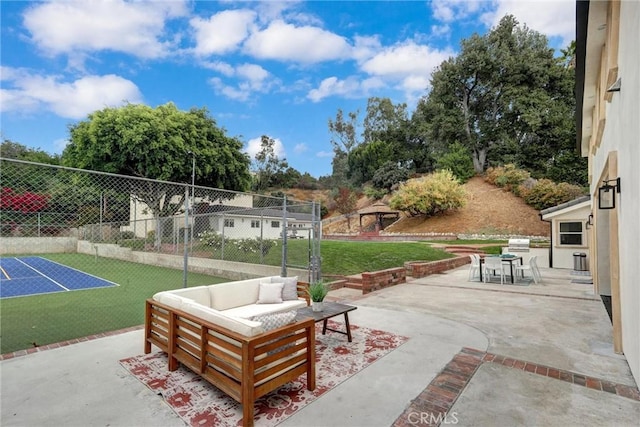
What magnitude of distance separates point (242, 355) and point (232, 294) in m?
2.52

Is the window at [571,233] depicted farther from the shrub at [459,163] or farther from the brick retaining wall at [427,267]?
the shrub at [459,163]

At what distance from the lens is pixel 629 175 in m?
3.18

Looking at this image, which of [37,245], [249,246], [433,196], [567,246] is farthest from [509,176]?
[37,245]

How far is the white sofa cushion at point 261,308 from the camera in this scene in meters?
4.62

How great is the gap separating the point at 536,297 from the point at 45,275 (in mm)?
15973

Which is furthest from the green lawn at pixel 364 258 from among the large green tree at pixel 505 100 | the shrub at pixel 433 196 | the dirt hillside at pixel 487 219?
the large green tree at pixel 505 100

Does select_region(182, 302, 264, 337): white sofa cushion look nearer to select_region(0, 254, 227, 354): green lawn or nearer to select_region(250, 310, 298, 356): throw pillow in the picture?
select_region(250, 310, 298, 356): throw pillow

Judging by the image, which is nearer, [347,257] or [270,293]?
[270,293]

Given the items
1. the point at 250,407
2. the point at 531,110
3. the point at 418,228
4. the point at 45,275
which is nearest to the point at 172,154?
the point at 45,275

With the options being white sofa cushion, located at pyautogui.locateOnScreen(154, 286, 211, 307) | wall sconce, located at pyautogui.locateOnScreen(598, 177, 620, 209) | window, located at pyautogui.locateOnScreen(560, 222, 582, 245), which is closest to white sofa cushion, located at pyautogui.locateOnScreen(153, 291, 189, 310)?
white sofa cushion, located at pyautogui.locateOnScreen(154, 286, 211, 307)

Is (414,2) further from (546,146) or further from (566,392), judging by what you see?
(546,146)

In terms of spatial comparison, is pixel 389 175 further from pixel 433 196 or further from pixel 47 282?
pixel 47 282

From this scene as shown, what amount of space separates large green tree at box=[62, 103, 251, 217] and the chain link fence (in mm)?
781

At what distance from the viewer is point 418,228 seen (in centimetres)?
2844
